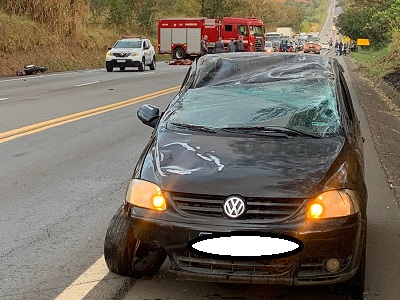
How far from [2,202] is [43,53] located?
33.1m

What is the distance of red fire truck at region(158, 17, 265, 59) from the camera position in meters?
48.8

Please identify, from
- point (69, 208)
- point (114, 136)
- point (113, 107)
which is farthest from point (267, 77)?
point (113, 107)

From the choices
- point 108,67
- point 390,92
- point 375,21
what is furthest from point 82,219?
point 375,21

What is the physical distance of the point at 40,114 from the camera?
14.0 meters

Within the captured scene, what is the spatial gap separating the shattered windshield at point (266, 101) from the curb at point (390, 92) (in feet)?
45.2

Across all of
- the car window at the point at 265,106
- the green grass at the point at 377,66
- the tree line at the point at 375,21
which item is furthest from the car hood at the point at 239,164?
the tree line at the point at 375,21

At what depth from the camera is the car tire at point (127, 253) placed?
14.5 feet

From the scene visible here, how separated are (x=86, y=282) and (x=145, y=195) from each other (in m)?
0.79

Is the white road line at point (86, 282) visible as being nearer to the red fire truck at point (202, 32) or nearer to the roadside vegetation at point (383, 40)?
the roadside vegetation at point (383, 40)

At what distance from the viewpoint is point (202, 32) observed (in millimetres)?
48906

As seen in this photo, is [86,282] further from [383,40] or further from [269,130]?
[383,40]

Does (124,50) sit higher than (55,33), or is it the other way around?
(55,33)

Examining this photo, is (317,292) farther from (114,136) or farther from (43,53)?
(43,53)

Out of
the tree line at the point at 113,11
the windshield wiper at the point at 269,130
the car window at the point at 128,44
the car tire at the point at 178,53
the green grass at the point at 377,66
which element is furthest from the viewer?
the car tire at the point at 178,53
